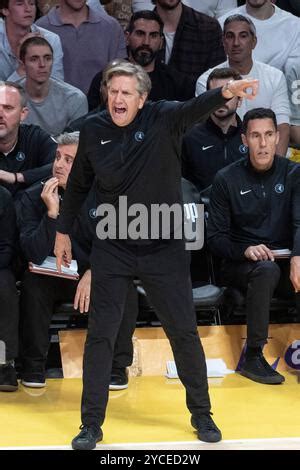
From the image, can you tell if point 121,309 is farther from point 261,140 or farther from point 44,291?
point 261,140

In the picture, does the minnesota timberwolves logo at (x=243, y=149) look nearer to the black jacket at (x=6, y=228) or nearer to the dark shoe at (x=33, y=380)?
the black jacket at (x=6, y=228)

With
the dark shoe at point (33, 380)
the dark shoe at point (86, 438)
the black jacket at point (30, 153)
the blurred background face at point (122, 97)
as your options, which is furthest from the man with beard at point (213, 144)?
the dark shoe at point (86, 438)

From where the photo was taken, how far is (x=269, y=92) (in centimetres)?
748

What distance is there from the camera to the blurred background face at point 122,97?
4613 millimetres

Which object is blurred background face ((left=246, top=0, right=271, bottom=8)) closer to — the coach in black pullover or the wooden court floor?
the wooden court floor

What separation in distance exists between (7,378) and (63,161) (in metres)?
1.21

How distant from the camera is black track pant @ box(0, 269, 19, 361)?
562cm

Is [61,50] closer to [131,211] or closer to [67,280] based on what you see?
[67,280]

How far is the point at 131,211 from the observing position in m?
4.70

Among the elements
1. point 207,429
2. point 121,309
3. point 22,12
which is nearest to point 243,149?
point 22,12

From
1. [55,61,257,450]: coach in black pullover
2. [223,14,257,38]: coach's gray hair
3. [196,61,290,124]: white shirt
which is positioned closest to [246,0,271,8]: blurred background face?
[223,14,257,38]: coach's gray hair

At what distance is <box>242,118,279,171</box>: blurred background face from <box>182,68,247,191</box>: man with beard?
61cm

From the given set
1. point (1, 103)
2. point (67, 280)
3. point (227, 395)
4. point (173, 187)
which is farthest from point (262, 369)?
point (1, 103)

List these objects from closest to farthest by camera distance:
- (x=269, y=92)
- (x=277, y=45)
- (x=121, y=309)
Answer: (x=121, y=309)
(x=269, y=92)
(x=277, y=45)
